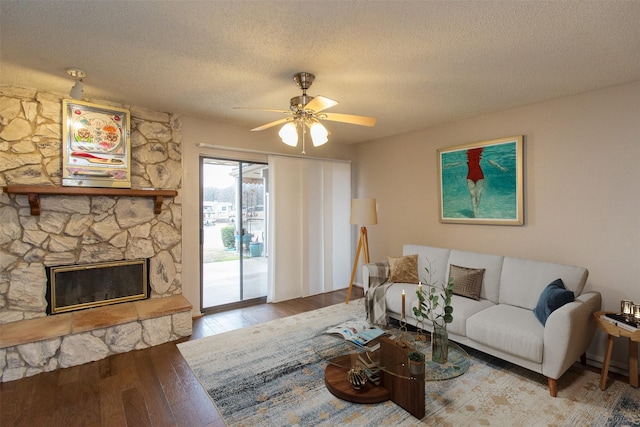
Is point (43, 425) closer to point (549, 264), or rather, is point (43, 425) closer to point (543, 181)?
point (549, 264)

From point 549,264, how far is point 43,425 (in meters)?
4.36

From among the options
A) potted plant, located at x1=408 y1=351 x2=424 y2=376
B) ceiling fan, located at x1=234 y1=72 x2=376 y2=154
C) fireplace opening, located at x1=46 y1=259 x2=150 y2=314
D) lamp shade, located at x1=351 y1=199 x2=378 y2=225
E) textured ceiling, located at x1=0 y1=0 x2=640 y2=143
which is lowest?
potted plant, located at x1=408 y1=351 x2=424 y2=376

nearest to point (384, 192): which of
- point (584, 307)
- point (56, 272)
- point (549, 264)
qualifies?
point (549, 264)

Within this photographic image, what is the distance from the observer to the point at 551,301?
8.21 ft

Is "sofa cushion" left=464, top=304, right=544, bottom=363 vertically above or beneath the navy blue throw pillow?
beneath

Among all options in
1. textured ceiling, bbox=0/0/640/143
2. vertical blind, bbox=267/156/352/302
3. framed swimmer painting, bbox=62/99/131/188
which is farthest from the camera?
vertical blind, bbox=267/156/352/302

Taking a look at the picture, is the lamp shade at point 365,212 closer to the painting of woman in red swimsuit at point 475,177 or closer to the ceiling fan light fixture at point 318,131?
the painting of woman in red swimsuit at point 475,177

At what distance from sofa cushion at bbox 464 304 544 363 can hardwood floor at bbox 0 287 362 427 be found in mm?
2246

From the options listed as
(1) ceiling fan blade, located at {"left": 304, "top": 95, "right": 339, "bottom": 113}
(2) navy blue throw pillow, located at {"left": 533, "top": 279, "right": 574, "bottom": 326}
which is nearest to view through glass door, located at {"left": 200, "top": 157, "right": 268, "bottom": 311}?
(1) ceiling fan blade, located at {"left": 304, "top": 95, "right": 339, "bottom": 113}

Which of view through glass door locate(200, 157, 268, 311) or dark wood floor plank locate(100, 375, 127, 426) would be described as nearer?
dark wood floor plank locate(100, 375, 127, 426)

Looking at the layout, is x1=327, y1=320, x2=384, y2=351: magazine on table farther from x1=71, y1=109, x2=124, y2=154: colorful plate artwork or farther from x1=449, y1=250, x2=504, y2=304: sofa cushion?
x1=71, y1=109, x2=124, y2=154: colorful plate artwork

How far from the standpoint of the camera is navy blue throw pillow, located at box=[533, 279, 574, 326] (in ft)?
8.16

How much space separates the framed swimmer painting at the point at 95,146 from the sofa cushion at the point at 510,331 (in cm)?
398

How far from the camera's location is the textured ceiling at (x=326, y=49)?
1.80 meters
